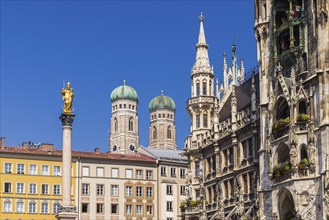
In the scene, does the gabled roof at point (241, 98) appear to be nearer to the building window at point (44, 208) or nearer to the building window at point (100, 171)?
the building window at point (100, 171)

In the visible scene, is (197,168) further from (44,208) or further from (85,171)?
(44,208)

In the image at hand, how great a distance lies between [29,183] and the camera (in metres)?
112

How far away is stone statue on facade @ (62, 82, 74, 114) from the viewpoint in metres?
69.6

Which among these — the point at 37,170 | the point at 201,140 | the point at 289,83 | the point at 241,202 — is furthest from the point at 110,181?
the point at 289,83

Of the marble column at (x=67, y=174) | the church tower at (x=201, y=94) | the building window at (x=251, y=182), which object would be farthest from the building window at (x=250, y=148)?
the marble column at (x=67, y=174)

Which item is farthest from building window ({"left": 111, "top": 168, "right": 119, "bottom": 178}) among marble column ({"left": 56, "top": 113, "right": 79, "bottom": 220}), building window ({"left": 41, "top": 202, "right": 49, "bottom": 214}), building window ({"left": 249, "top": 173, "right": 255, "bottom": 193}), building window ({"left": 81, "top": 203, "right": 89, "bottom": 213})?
marble column ({"left": 56, "top": 113, "right": 79, "bottom": 220})

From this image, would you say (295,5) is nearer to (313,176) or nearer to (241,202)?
(313,176)

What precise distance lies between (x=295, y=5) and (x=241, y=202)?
2176 cm

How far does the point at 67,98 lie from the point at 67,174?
305 inches

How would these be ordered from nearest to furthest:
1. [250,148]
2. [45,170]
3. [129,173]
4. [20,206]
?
[250,148], [20,206], [45,170], [129,173]

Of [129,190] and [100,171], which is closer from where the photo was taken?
[100,171]

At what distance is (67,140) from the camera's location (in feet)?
224

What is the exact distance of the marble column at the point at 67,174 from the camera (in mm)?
64688

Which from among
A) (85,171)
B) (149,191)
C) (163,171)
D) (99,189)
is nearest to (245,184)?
(99,189)
